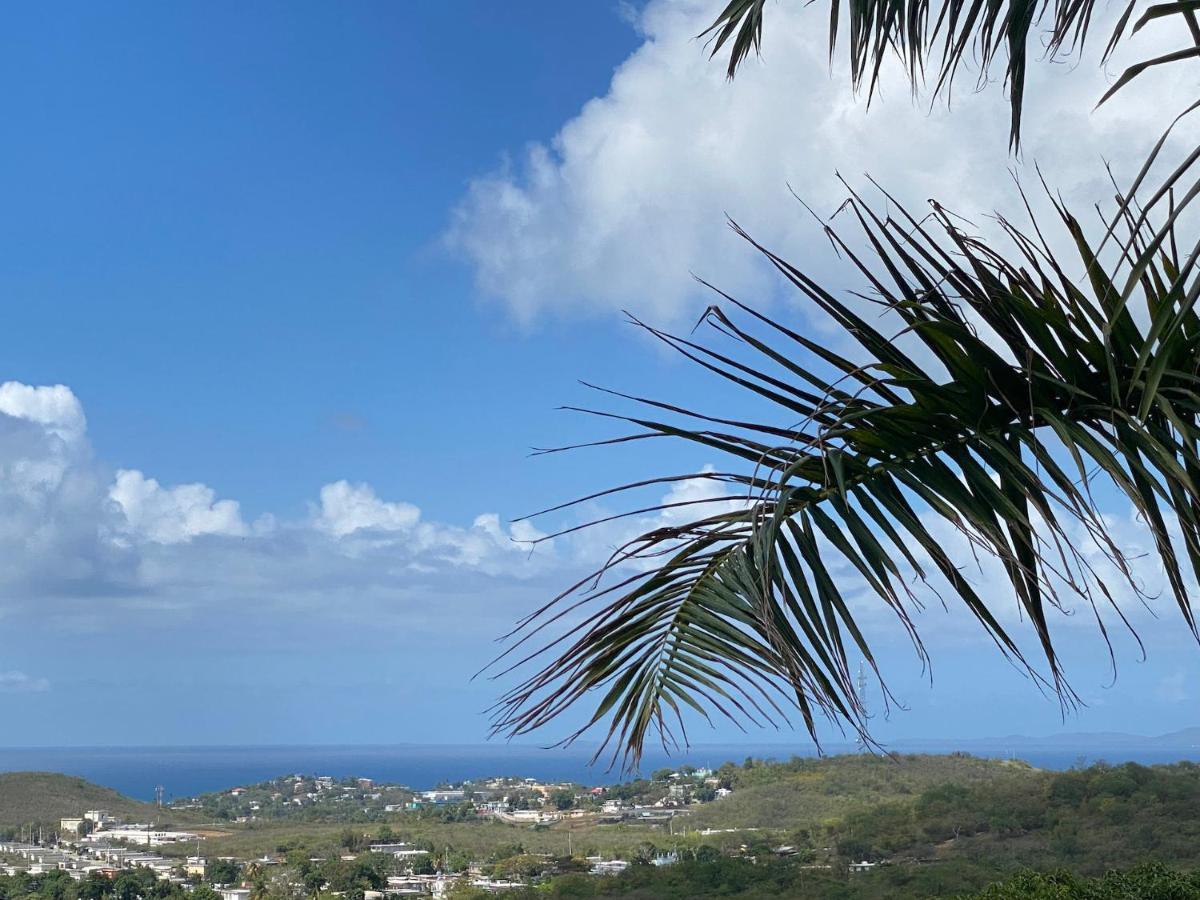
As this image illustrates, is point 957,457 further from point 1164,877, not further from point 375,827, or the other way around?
point 375,827

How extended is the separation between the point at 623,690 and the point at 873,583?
36 cm

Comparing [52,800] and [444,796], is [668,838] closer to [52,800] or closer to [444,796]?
[444,796]

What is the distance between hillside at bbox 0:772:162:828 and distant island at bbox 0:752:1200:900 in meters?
0.09

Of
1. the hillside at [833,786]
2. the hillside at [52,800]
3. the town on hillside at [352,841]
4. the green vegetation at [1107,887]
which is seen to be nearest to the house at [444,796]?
the town on hillside at [352,841]

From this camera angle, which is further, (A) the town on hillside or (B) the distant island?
(A) the town on hillside

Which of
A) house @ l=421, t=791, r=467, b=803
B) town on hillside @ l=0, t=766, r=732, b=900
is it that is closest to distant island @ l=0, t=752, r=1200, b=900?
town on hillside @ l=0, t=766, r=732, b=900

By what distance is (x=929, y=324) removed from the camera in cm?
108

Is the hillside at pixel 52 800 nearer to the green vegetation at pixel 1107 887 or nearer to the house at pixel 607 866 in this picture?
the house at pixel 607 866

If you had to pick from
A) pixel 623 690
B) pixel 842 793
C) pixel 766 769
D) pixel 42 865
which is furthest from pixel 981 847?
pixel 623 690

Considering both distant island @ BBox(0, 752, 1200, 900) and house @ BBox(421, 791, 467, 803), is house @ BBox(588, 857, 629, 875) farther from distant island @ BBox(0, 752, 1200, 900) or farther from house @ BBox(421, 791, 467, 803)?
house @ BBox(421, 791, 467, 803)

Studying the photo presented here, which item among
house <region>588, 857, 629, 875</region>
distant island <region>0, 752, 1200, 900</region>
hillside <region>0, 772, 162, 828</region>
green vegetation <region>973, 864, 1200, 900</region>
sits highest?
hillside <region>0, 772, 162, 828</region>

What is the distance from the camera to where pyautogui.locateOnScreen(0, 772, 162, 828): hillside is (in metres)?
35.4

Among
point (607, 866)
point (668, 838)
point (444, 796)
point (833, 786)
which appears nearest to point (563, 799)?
point (444, 796)

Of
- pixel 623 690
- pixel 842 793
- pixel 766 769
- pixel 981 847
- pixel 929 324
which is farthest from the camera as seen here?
pixel 766 769
